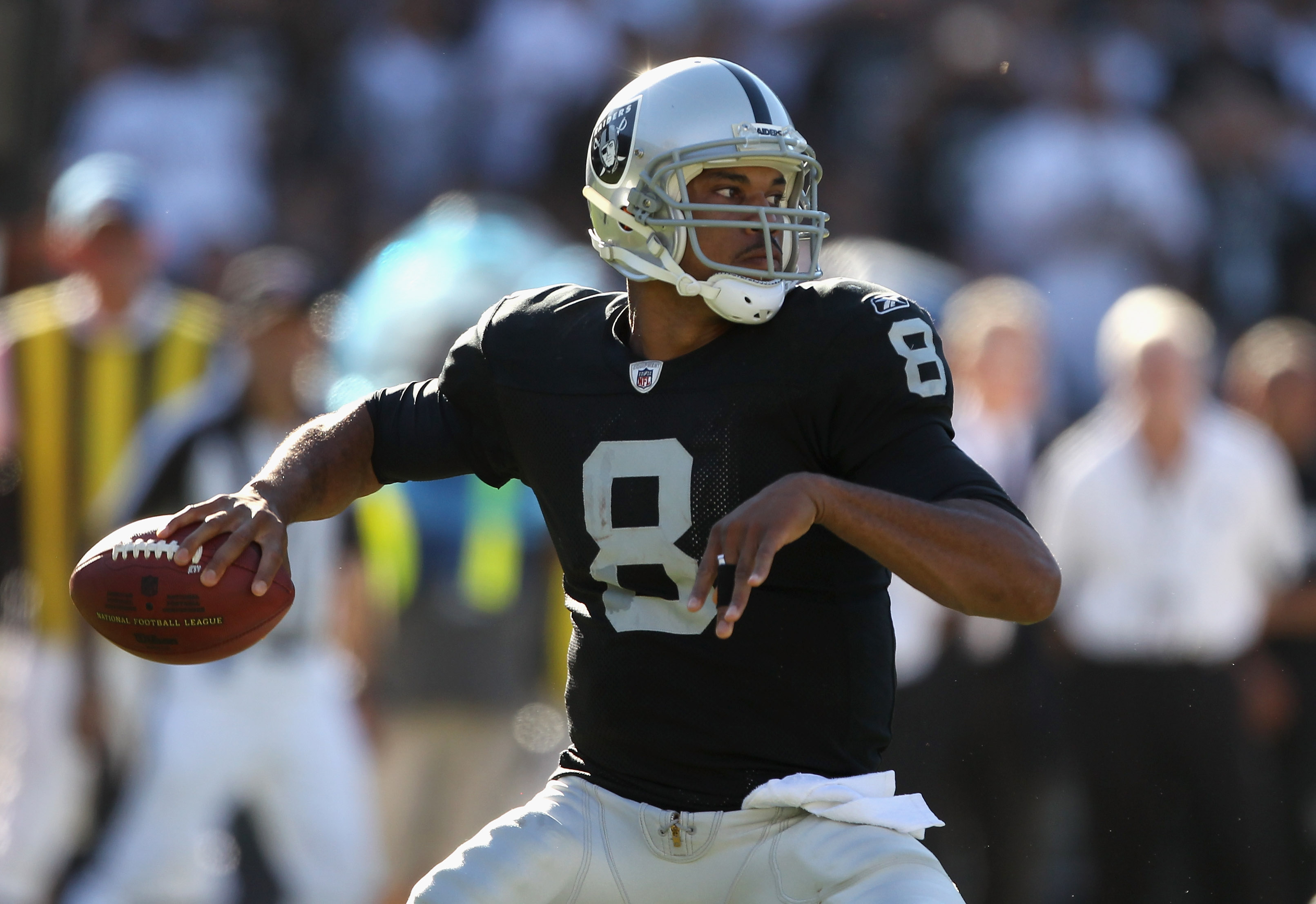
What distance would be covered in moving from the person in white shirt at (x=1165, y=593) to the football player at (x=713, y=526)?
3318 millimetres

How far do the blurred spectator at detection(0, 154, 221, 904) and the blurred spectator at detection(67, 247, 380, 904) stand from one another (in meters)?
0.21

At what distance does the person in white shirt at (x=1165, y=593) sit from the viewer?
5.99 m

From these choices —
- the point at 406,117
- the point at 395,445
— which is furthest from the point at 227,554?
the point at 406,117

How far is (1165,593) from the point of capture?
6230 mm

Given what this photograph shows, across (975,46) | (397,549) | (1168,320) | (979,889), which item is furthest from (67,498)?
(975,46)

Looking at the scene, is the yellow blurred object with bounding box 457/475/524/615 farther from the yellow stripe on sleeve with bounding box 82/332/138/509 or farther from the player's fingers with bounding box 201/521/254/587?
the player's fingers with bounding box 201/521/254/587

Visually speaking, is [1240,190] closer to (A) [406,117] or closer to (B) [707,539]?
(A) [406,117]

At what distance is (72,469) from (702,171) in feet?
13.4

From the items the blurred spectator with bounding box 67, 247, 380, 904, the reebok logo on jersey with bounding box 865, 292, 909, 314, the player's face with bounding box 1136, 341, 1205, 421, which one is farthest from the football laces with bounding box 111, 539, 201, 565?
the player's face with bounding box 1136, 341, 1205, 421

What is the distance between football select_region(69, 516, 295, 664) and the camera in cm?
295

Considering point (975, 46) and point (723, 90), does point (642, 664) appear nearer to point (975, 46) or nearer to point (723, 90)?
point (723, 90)

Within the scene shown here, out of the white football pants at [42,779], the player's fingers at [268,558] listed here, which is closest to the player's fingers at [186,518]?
the player's fingers at [268,558]

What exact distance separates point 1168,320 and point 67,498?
4.11 m

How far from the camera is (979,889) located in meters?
6.30
